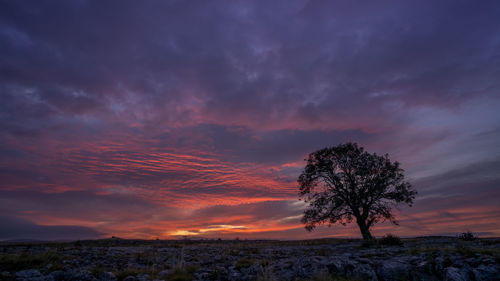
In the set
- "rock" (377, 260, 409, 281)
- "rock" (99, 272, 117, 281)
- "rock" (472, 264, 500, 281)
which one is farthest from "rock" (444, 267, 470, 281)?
"rock" (99, 272, 117, 281)

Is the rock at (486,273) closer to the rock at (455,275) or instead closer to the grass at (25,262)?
the rock at (455,275)

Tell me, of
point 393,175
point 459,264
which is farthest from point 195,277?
point 393,175

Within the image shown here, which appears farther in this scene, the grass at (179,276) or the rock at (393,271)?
the grass at (179,276)

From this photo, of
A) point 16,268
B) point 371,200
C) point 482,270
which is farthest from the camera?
point 371,200

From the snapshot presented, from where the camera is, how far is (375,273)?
9.17 m

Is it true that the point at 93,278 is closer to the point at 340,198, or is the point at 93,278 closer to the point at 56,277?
the point at 56,277

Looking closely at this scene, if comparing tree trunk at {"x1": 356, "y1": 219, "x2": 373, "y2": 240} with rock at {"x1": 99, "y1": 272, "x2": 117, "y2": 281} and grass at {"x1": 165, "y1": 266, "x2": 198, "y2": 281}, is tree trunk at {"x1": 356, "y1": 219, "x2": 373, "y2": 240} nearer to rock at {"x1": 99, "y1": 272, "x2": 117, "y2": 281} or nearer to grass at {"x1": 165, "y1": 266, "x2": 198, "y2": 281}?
grass at {"x1": 165, "y1": 266, "x2": 198, "y2": 281}

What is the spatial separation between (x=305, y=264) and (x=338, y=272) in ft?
4.35

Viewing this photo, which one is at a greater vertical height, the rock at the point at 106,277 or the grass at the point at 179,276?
the rock at the point at 106,277

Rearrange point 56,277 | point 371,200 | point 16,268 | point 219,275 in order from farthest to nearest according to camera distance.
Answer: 1. point 371,200
2. point 16,268
3. point 219,275
4. point 56,277

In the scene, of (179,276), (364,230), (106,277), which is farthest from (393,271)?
(364,230)

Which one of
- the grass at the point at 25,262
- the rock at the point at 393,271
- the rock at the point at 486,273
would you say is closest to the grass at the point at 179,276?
the grass at the point at 25,262

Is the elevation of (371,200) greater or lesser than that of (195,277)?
greater

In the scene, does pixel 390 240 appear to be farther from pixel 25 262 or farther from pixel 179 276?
pixel 25 262
